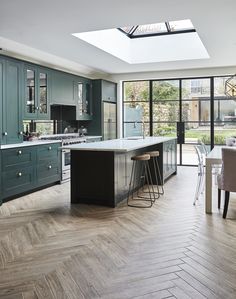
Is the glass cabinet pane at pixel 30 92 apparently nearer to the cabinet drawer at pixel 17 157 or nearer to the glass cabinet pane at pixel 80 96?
the cabinet drawer at pixel 17 157

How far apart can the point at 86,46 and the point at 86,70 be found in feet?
8.93

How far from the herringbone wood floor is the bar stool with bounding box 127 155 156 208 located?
0.24m

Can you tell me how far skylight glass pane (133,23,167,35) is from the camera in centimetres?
692

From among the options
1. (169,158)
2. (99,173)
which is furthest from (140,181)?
(99,173)

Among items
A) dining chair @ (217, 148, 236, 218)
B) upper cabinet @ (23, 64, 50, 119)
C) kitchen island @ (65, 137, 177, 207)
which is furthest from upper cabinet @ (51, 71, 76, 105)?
dining chair @ (217, 148, 236, 218)

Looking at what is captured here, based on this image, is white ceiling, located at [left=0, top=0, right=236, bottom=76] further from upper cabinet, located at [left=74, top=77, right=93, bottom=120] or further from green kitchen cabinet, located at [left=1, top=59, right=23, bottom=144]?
upper cabinet, located at [left=74, top=77, right=93, bottom=120]

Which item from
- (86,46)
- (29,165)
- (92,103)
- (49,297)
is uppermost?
(86,46)

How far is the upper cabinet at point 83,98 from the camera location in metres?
7.98

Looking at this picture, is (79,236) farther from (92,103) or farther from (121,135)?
(121,135)

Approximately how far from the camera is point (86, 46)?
5.99 m

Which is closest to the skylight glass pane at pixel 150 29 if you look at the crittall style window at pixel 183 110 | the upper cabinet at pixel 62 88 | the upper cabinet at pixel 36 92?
the upper cabinet at pixel 62 88

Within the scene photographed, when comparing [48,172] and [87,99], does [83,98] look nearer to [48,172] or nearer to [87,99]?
[87,99]

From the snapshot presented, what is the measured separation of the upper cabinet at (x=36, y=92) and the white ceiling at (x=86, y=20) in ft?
1.35

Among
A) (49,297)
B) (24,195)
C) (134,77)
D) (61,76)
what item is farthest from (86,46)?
(49,297)
